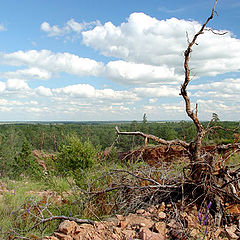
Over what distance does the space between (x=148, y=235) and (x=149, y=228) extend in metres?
0.23

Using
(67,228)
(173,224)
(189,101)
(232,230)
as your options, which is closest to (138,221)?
(173,224)

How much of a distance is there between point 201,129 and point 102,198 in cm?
169

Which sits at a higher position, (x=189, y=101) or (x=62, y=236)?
(x=189, y=101)

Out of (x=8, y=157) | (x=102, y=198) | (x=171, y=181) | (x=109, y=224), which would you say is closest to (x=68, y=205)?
(x=102, y=198)

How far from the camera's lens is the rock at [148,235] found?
7.15 feet

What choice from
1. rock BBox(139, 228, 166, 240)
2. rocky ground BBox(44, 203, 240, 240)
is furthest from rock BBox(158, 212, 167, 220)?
rock BBox(139, 228, 166, 240)

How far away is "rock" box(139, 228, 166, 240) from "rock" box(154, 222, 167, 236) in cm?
7

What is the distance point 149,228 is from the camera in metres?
2.42

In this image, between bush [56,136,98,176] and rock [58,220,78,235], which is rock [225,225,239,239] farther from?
bush [56,136,98,176]

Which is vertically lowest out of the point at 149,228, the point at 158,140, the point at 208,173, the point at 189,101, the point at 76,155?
the point at 76,155

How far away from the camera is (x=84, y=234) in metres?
2.17

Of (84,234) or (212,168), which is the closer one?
(84,234)

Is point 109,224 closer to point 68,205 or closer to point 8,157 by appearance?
point 68,205

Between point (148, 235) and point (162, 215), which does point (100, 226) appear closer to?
point (148, 235)
